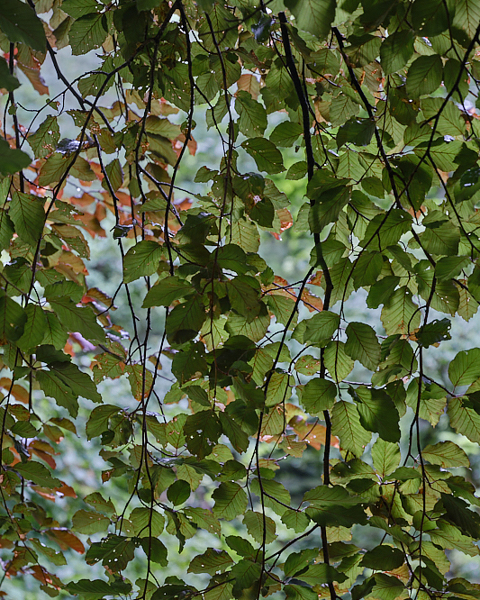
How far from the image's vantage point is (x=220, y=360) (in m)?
0.55

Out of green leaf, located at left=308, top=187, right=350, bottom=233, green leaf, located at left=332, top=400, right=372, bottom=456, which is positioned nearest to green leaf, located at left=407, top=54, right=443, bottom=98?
green leaf, located at left=308, top=187, right=350, bottom=233

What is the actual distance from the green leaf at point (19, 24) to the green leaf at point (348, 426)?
44 cm

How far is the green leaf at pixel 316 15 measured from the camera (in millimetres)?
447

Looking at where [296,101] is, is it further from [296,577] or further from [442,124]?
[296,577]

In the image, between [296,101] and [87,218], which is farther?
[87,218]

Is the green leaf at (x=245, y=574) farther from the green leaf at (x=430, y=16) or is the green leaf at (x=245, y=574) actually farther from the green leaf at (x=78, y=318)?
the green leaf at (x=430, y=16)

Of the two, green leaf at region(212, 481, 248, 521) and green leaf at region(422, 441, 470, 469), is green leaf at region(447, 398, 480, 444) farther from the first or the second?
green leaf at region(212, 481, 248, 521)

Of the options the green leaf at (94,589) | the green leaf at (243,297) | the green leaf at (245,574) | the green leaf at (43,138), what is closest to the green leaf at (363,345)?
the green leaf at (243,297)

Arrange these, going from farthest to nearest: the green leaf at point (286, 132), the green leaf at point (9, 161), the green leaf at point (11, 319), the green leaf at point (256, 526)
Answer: the green leaf at point (286, 132), the green leaf at point (256, 526), the green leaf at point (11, 319), the green leaf at point (9, 161)

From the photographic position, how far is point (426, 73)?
1.78ft

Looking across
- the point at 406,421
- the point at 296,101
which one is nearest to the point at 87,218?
the point at 296,101

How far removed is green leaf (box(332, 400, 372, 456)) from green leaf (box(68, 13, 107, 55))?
0.53m

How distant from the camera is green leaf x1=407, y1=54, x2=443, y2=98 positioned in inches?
21.3

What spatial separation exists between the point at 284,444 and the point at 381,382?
1.09ft
